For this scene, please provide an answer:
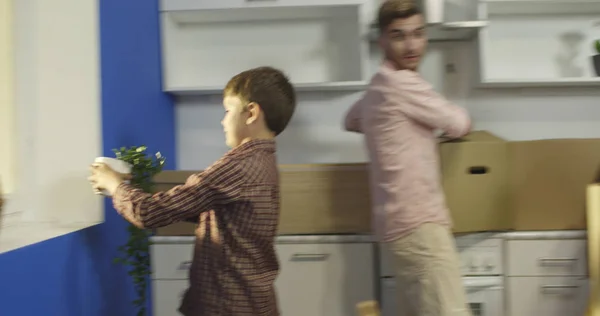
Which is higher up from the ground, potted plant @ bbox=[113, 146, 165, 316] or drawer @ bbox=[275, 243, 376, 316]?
potted plant @ bbox=[113, 146, 165, 316]

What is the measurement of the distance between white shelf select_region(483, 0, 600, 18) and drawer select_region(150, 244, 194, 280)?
1.41 m

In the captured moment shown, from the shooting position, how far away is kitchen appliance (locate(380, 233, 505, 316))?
6.31 feet

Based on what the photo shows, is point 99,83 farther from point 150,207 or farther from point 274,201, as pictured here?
point 274,201

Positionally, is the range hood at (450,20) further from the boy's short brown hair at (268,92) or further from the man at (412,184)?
the boy's short brown hair at (268,92)

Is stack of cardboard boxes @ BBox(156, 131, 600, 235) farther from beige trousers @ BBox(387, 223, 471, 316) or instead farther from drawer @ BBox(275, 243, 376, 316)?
beige trousers @ BBox(387, 223, 471, 316)

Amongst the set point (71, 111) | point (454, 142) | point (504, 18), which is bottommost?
point (454, 142)

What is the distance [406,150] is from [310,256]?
53 cm

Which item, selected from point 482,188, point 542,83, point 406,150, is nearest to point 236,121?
point 406,150

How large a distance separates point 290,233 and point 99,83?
2.45 feet

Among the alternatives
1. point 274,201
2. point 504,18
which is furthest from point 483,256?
point 504,18

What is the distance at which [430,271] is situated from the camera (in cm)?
156

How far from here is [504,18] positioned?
244 centimetres

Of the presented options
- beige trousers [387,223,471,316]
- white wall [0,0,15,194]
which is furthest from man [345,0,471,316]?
white wall [0,0,15,194]

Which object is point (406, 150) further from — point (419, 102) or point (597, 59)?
point (597, 59)
